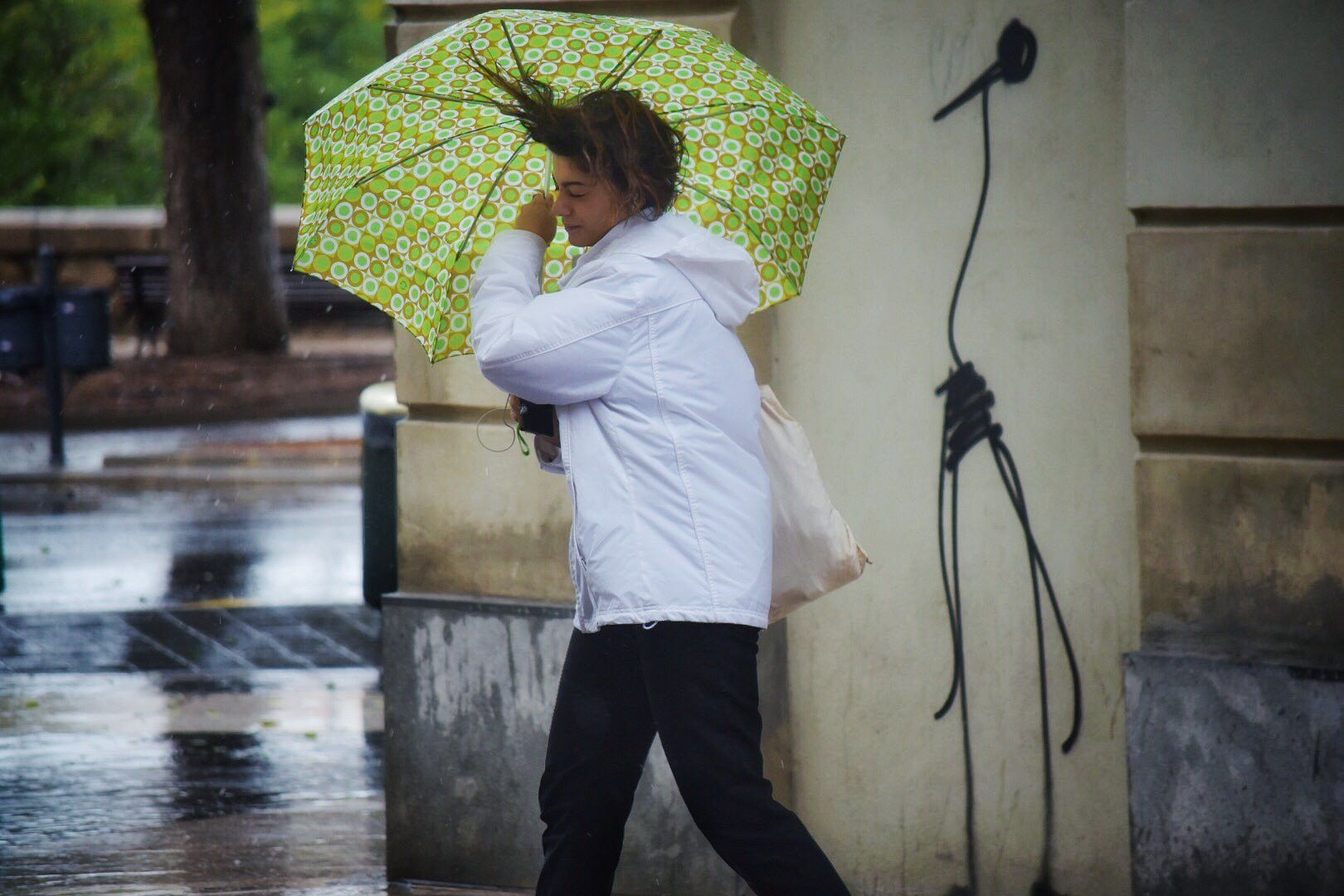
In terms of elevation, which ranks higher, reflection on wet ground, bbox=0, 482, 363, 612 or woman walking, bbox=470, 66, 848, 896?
woman walking, bbox=470, 66, 848, 896

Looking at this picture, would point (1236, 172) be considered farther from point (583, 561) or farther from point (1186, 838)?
point (583, 561)

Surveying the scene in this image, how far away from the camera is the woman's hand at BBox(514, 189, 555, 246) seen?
3.52 metres

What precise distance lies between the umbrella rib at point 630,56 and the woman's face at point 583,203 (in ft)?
1.06

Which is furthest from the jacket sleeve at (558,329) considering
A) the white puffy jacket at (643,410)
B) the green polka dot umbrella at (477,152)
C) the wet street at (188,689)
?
the wet street at (188,689)

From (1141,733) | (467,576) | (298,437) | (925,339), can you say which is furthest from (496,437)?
(298,437)

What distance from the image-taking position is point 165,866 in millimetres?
5082

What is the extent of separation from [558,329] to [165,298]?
20.0 metres

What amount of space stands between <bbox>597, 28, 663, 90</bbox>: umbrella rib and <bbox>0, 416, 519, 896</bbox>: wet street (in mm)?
2311

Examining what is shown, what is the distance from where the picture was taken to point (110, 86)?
35625 mm

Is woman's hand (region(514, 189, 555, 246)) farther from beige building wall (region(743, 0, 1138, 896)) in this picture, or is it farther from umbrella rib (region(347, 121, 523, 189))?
beige building wall (region(743, 0, 1138, 896))

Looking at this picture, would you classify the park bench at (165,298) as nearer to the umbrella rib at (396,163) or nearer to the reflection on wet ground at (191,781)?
the reflection on wet ground at (191,781)

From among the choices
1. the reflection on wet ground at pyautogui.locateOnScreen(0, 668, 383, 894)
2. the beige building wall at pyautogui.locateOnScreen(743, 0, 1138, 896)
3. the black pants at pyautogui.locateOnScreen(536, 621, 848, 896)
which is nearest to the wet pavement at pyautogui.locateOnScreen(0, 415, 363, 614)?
the reflection on wet ground at pyautogui.locateOnScreen(0, 668, 383, 894)

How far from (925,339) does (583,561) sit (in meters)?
1.50

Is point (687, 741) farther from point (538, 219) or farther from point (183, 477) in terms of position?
point (183, 477)
